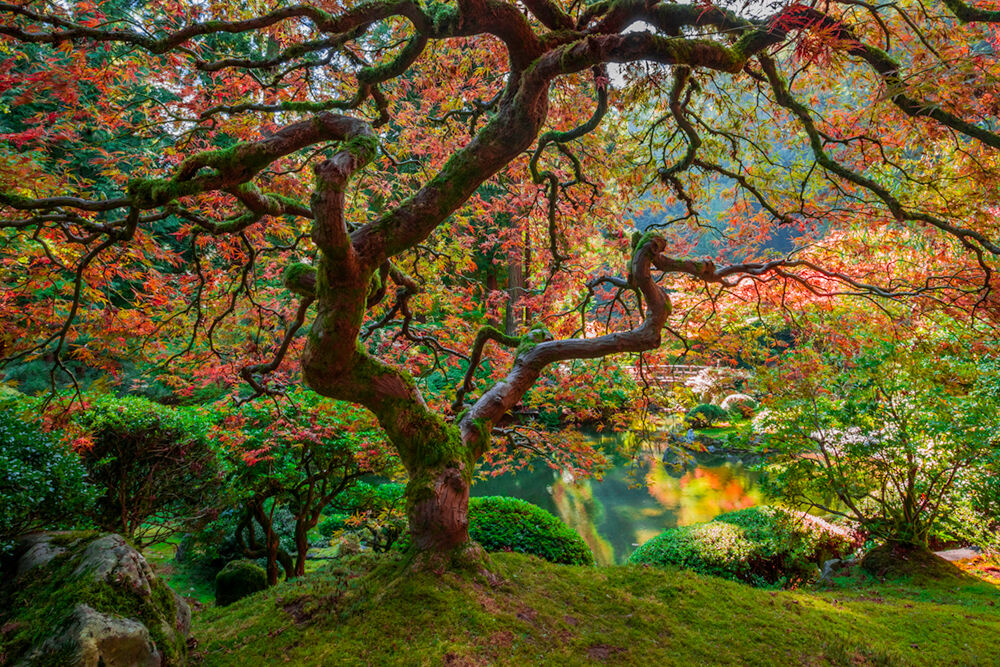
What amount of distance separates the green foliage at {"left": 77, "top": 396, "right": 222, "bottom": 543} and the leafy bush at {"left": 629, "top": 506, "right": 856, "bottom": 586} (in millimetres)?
4628

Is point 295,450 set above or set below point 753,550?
above

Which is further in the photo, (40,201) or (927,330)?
(927,330)

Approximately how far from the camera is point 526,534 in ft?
14.0

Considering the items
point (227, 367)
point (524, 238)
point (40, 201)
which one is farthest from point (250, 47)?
point (40, 201)

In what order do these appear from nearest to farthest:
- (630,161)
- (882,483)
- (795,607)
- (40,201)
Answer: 1. (40,201)
2. (795,607)
3. (882,483)
4. (630,161)

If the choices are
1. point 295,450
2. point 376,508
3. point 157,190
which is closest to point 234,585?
point 295,450

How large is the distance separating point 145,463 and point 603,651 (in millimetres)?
3875

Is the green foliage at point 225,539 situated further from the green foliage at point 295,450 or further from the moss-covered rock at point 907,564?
the moss-covered rock at point 907,564

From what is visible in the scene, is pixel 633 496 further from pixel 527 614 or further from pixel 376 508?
pixel 527 614

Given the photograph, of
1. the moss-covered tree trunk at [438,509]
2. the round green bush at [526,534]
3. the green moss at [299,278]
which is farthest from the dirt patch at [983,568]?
the green moss at [299,278]

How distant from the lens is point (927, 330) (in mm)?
4484

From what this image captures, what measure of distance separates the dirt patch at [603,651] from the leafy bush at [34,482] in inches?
115

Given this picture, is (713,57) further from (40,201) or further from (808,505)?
(808,505)

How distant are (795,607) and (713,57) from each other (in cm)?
349
